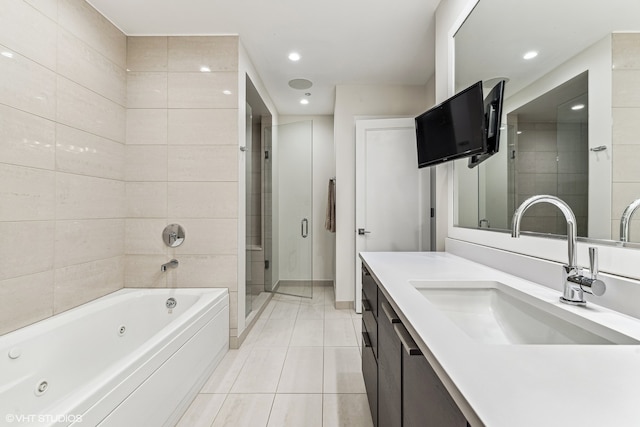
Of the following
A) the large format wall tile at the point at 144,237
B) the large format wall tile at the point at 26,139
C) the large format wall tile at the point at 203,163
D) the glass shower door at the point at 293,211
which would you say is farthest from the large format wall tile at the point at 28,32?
the glass shower door at the point at 293,211

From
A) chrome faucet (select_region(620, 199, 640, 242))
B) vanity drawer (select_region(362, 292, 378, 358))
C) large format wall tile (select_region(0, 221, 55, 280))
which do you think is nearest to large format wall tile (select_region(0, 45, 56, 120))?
large format wall tile (select_region(0, 221, 55, 280))

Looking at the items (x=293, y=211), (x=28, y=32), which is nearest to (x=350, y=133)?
(x=293, y=211)

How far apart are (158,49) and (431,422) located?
2.99 meters

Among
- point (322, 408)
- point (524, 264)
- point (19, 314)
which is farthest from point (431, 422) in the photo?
point (19, 314)

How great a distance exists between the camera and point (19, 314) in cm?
153

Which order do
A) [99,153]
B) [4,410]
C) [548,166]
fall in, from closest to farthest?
[548,166]
[4,410]
[99,153]

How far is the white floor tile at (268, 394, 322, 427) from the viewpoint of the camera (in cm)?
152

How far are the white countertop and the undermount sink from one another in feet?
0.12

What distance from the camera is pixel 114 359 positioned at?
5.98 ft

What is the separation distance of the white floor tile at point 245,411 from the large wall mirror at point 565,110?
163 centimetres

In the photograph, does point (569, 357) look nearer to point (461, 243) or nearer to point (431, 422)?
point (431, 422)

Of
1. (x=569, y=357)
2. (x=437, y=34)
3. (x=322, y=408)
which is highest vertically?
(x=437, y=34)

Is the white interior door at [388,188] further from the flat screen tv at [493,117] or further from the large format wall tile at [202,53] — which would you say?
the flat screen tv at [493,117]

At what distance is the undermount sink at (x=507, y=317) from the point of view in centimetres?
76
